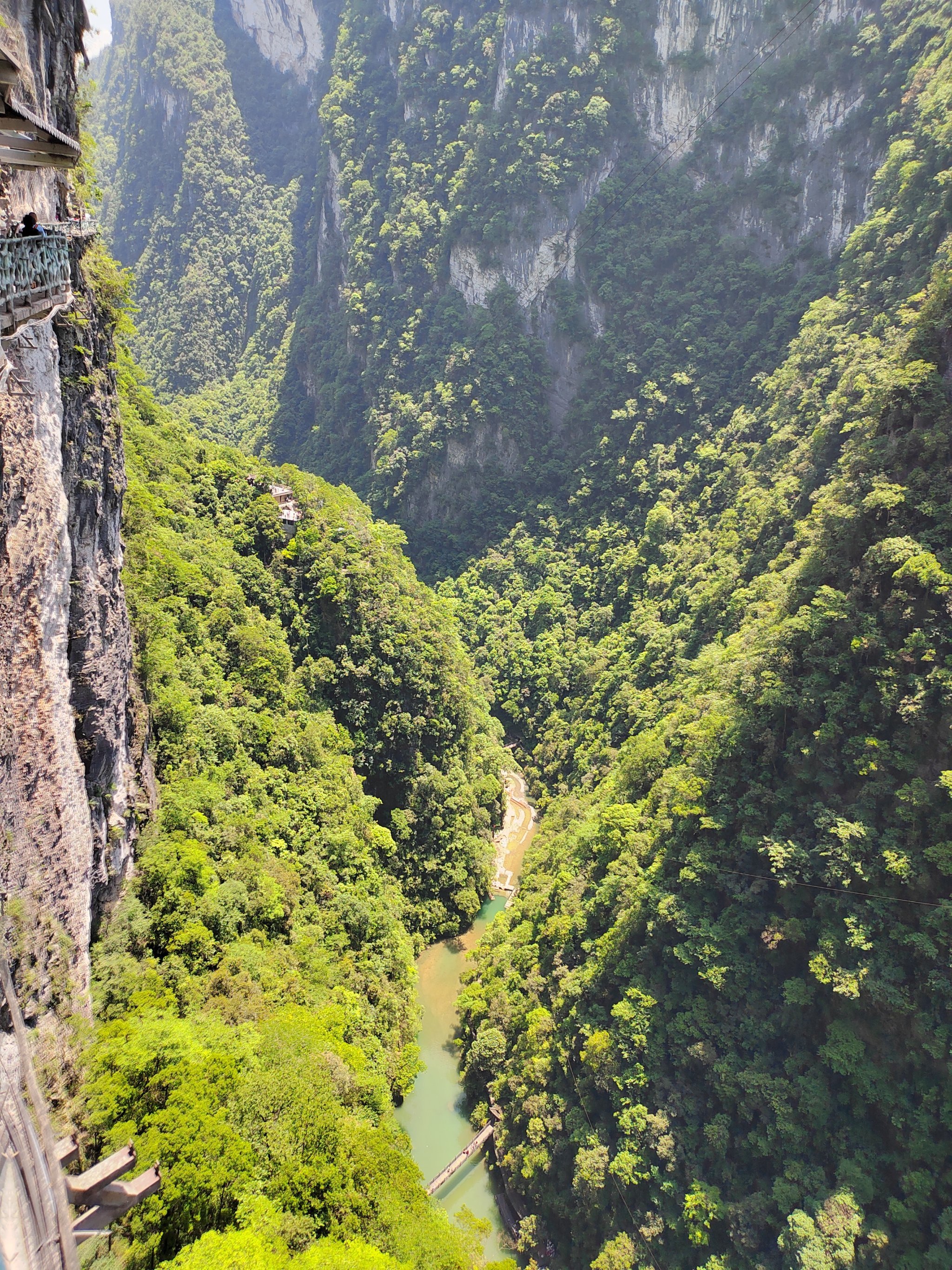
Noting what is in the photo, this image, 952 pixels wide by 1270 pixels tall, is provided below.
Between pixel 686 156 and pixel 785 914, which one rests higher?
pixel 686 156

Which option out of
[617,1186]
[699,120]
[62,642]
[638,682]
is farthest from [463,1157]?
[699,120]

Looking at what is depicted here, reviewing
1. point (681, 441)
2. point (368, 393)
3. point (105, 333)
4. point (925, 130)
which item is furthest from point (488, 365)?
point (105, 333)

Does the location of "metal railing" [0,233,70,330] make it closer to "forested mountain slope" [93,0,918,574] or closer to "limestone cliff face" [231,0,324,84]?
"forested mountain slope" [93,0,918,574]

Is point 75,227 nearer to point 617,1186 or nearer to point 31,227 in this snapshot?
point 31,227

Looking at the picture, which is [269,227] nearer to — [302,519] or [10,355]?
[302,519]

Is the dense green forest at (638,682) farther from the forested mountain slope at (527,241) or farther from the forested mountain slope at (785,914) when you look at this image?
the forested mountain slope at (527,241)

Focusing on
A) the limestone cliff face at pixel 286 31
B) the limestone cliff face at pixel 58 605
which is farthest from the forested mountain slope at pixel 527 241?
the limestone cliff face at pixel 58 605
